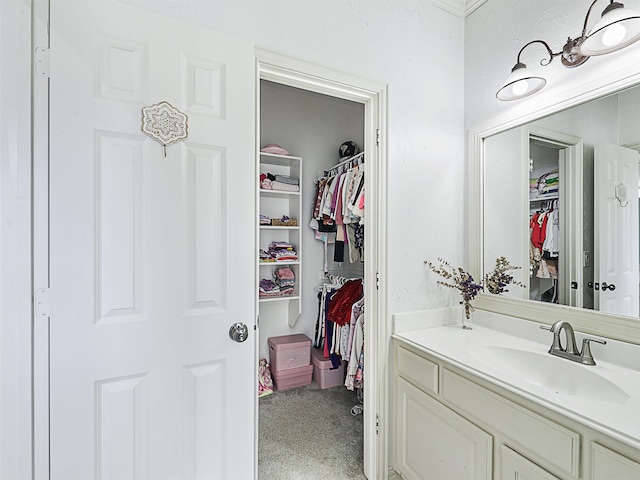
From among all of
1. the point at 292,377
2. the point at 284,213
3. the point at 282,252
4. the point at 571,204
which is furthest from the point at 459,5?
the point at 292,377

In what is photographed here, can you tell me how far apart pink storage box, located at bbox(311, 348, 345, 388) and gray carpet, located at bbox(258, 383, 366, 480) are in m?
0.06

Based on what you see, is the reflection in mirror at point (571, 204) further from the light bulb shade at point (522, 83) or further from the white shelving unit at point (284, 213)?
the white shelving unit at point (284, 213)

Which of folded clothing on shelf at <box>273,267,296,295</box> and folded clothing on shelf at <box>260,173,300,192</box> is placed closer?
folded clothing on shelf at <box>260,173,300,192</box>

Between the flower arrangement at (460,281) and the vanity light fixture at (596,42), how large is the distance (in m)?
0.93

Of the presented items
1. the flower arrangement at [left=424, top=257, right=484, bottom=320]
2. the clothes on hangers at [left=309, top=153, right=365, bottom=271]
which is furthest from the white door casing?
the clothes on hangers at [left=309, top=153, right=365, bottom=271]

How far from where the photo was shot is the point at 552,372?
4.33 feet

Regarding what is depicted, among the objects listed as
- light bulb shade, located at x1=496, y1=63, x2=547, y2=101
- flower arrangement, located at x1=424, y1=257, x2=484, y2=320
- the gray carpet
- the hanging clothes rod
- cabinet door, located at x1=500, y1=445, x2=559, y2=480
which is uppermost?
light bulb shade, located at x1=496, y1=63, x2=547, y2=101

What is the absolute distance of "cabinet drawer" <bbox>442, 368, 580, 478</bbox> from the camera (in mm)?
934
